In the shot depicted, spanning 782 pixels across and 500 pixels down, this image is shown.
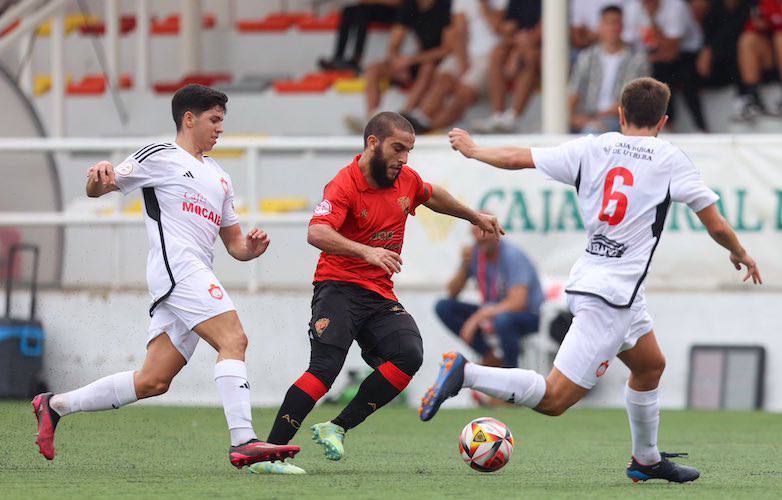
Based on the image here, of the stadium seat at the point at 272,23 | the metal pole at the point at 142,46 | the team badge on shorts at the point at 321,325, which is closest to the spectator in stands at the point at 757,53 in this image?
the stadium seat at the point at 272,23

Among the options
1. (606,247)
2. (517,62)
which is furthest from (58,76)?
(606,247)

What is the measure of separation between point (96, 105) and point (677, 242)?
897cm

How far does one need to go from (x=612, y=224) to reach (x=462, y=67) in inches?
413

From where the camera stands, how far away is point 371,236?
306 inches

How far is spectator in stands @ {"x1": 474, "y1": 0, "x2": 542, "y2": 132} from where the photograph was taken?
17.0 m

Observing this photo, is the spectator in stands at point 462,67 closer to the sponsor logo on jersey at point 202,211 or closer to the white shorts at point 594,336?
the sponsor logo on jersey at point 202,211

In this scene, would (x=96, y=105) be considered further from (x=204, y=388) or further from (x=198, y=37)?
(x=204, y=388)

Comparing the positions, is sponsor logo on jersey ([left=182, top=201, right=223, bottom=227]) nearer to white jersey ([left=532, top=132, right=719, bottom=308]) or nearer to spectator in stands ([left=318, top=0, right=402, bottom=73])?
white jersey ([left=532, top=132, right=719, bottom=308])

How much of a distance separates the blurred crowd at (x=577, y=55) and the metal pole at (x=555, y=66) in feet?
2.33

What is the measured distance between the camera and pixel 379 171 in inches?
303

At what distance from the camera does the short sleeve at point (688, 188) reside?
23.2 feet

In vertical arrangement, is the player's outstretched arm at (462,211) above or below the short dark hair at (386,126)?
below

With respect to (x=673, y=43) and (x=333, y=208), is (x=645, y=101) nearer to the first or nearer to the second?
(x=333, y=208)

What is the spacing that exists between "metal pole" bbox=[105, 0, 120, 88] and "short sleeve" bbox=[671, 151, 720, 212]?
41.6 ft
